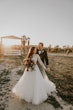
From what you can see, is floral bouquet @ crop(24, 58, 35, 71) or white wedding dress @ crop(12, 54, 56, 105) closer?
white wedding dress @ crop(12, 54, 56, 105)

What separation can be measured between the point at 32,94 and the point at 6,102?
38.4 inches

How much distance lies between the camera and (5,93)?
6500 millimetres

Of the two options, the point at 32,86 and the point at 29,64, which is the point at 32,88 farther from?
the point at 29,64

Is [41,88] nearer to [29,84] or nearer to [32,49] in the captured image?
[29,84]

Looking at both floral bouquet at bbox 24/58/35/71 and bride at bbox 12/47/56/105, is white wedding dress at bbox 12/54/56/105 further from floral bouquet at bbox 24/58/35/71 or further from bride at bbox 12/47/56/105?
floral bouquet at bbox 24/58/35/71

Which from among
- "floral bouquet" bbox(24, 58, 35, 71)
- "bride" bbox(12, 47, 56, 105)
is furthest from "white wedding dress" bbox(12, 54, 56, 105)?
"floral bouquet" bbox(24, 58, 35, 71)

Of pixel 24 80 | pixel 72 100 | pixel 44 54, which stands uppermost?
pixel 44 54

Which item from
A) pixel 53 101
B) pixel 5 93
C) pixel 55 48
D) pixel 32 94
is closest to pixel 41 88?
pixel 32 94

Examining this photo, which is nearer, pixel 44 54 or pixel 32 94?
pixel 32 94

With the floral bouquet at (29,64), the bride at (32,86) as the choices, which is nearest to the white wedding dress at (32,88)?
the bride at (32,86)

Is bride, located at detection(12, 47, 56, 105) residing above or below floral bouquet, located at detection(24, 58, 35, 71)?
below

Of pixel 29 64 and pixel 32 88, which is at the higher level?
pixel 29 64

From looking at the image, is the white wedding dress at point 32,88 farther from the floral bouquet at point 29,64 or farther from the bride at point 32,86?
the floral bouquet at point 29,64

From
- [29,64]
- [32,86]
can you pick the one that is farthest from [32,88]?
[29,64]
